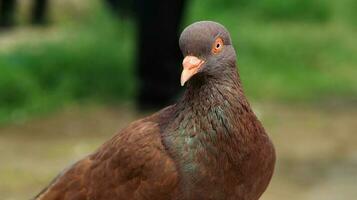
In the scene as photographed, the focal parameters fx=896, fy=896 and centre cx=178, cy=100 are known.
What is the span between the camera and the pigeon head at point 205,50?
389cm

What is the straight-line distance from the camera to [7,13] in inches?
554

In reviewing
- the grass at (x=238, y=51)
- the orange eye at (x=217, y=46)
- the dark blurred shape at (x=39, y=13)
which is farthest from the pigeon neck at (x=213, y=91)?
the dark blurred shape at (x=39, y=13)

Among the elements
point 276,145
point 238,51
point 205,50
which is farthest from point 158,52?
point 205,50

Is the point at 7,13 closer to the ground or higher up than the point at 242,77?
higher up

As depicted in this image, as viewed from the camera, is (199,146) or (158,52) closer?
(199,146)

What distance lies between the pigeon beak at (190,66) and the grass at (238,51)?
617 cm

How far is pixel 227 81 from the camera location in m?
4.08

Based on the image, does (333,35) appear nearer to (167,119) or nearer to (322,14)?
(322,14)

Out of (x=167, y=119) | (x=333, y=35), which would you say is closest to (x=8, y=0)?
(x=333, y=35)

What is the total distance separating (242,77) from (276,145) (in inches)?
107

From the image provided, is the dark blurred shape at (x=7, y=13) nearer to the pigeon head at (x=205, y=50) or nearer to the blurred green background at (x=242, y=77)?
the blurred green background at (x=242, y=77)

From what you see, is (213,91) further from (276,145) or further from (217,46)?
(276,145)

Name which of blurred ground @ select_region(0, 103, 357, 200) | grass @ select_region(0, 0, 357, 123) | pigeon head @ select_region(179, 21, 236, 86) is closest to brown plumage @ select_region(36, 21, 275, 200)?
pigeon head @ select_region(179, 21, 236, 86)

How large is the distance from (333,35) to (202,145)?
1082 centimetres
